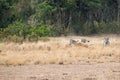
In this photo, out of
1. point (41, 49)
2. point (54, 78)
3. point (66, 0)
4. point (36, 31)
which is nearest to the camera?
point (54, 78)

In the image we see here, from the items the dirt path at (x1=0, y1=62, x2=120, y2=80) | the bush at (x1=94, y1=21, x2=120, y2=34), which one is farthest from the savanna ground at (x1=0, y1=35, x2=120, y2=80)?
the bush at (x1=94, y1=21, x2=120, y2=34)

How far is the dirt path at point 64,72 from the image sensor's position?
1140cm

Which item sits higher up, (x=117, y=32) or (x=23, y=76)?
(x=23, y=76)

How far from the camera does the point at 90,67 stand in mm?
13906

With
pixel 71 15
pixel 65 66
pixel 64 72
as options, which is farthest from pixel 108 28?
pixel 64 72

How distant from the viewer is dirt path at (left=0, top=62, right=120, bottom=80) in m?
11.4

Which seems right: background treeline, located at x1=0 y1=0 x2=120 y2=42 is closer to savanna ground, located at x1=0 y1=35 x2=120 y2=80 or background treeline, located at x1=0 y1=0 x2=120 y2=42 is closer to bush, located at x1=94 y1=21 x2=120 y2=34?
bush, located at x1=94 y1=21 x2=120 y2=34

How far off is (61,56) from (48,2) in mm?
28879

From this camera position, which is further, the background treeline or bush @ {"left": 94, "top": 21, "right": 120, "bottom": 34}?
bush @ {"left": 94, "top": 21, "right": 120, "bottom": 34}

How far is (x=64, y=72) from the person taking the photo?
495 inches

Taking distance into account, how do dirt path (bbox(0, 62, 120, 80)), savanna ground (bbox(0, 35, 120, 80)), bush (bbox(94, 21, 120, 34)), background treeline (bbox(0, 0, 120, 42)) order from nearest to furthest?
dirt path (bbox(0, 62, 120, 80)), savanna ground (bbox(0, 35, 120, 80)), background treeline (bbox(0, 0, 120, 42)), bush (bbox(94, 21, 120, 34))

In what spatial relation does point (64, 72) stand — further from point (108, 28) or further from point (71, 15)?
point (71, 15)

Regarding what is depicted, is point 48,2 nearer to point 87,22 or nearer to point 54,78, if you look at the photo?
point 87,22

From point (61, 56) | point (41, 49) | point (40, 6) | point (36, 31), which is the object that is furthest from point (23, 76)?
point (40, 6)
